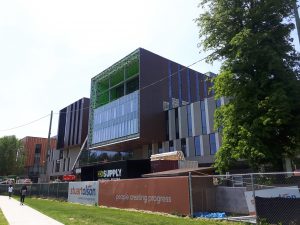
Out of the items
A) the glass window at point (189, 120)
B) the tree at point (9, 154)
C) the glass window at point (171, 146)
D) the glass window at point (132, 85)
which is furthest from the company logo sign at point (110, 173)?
the tree at point (9, 154)

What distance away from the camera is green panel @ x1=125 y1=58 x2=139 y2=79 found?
184 ft

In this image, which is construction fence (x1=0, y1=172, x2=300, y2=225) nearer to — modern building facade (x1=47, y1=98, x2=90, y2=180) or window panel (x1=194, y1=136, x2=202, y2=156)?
window panel (x1=194, y1=136, x2=202, y2=156)

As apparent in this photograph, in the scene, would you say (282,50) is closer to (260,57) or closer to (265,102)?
(260,57)

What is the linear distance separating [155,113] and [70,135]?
3672cm

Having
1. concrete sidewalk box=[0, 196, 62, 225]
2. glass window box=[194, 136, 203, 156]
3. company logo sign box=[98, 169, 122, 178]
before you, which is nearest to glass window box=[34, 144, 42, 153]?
glass window box=[194, 136, 203, 156]

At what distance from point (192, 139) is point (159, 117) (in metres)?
6.89

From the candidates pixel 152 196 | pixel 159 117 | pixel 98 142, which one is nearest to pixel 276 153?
pixel 152 196

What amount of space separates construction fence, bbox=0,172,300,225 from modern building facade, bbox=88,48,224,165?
23934mm

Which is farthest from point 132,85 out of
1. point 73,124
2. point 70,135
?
point 70,135

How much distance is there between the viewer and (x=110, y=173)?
34.0 m

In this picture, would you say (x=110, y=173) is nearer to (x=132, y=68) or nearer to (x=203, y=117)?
(x=203, y=117)

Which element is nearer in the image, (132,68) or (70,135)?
(132,68)

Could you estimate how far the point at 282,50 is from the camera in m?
18.3

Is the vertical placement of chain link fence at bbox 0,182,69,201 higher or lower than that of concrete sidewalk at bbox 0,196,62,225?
higher
